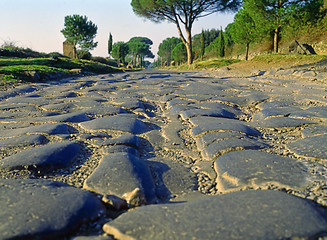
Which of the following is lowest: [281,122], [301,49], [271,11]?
[281,122]

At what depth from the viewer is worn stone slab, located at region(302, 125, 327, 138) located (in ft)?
6.37

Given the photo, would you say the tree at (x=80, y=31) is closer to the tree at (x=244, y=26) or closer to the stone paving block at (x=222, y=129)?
the tree at (x=244, y=26)

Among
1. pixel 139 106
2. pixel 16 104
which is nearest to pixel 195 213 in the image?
pixel 139 106

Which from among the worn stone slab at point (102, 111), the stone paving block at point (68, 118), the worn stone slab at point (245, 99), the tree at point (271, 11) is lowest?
the stone paving block at point (68, 118)

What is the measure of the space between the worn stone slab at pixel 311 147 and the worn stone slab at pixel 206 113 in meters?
0.93

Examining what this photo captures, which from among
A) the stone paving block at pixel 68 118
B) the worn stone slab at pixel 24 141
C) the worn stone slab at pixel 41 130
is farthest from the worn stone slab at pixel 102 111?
the worn stone slab at pixel 24 141

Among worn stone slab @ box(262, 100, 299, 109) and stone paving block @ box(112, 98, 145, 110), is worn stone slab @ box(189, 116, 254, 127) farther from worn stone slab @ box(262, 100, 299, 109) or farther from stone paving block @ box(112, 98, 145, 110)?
stone paving block @ box(112, 98, 145, 110)

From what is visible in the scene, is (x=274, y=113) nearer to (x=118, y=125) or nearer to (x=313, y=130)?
(x=313, y=130)

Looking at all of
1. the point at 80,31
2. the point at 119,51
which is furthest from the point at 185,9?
the point at 119,51

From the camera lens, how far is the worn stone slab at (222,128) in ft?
6.75

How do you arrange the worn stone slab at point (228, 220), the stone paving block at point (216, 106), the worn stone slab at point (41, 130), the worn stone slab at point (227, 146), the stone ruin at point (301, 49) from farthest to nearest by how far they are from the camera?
the stone ruin at point (301, 49) < the stone paving block at point (216, 106) < the worn stone slab at point (41, 130) < the worn stone slab at point (227, 146) < the worn stone slab at point (228, 220)

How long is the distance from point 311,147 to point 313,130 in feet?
1.43

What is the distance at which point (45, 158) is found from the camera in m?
1.49

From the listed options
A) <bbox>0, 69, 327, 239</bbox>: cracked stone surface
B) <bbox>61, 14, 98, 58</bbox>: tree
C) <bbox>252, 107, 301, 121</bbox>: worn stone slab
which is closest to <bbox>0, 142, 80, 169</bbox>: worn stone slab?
<bbox>0, 69, 327, 239</bbox>: cracked stone surface
